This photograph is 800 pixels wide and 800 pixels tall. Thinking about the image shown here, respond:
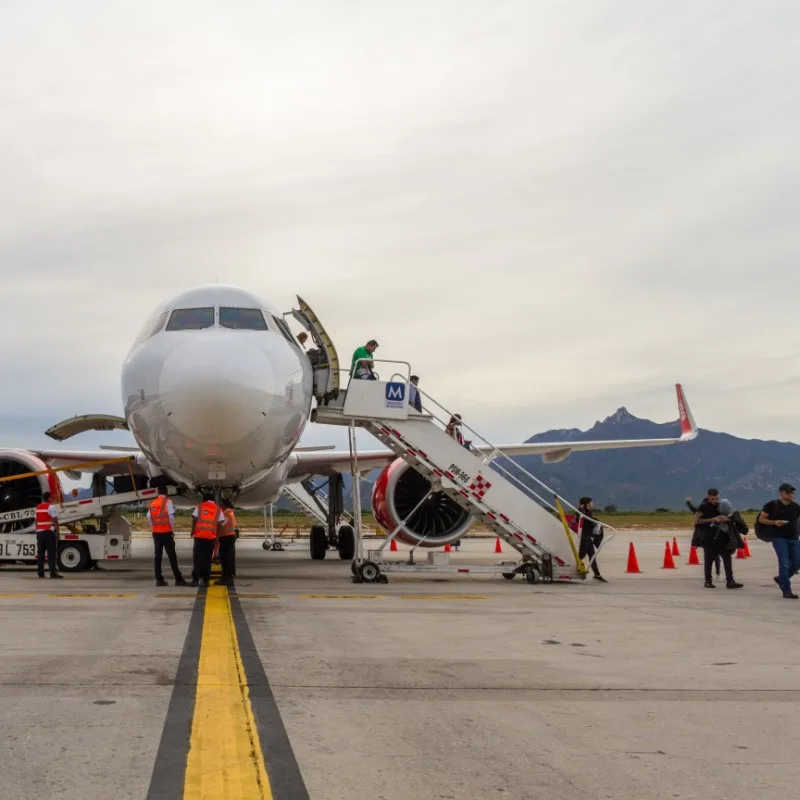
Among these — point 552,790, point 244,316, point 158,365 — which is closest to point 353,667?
point 552,790

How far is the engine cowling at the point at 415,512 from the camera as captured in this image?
16484mm

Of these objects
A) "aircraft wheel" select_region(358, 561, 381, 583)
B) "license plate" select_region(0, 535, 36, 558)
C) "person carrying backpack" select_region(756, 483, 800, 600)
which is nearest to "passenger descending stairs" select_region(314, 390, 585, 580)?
"aircraft wheel" select_region(358, 561, 381, 583)

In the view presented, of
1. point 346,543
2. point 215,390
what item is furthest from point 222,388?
point 346,543

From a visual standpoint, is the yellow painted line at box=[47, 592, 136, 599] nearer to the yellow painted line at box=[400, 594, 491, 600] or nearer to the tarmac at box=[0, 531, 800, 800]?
the tarmac at box=[0, 531, 800, 800]

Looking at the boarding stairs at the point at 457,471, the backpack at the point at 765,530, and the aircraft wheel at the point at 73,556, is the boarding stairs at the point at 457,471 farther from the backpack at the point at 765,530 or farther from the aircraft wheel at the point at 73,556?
the aircraft wheel at the point at 73,556

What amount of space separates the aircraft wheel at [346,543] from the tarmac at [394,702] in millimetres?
12866

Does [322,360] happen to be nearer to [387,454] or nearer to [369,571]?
[369,571]

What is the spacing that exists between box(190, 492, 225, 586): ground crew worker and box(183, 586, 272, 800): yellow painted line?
588cm

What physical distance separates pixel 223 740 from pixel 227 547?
940 cm

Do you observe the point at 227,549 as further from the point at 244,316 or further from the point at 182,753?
the point at 182,753

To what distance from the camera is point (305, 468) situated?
2127 cm

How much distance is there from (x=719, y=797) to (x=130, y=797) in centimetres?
202

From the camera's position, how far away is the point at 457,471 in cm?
1428

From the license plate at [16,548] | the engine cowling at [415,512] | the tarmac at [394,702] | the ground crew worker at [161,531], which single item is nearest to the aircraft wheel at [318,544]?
the engine cowling at [415,512]
